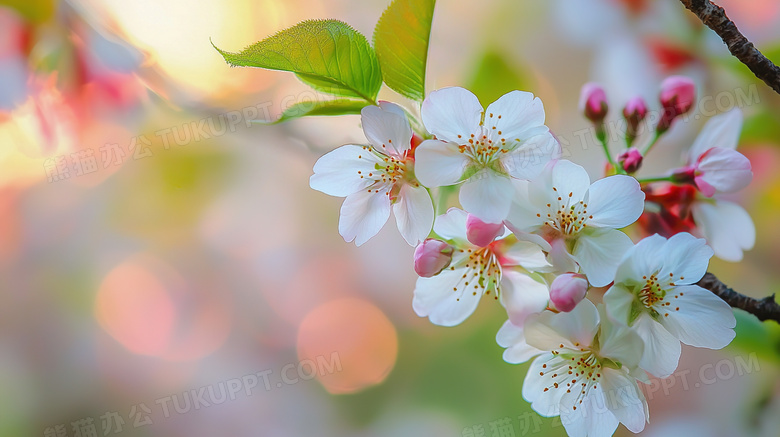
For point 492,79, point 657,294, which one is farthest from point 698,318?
point 492,79

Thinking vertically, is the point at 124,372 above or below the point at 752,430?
below

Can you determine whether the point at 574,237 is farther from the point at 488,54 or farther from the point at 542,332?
the point at 488,54

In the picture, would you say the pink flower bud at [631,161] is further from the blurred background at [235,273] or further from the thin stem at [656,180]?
the blurred background at [235,273]

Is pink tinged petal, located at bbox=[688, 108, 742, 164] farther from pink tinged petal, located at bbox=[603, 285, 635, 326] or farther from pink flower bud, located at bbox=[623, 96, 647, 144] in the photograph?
pink tinged petal, located at bbox=[603, 285, 635, 326]

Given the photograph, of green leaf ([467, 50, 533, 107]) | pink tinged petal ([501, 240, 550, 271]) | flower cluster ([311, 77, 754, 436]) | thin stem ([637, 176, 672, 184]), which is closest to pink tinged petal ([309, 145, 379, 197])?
flower cluster ([311, 77, 754, 436])

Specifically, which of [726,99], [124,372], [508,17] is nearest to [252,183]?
[124,372]

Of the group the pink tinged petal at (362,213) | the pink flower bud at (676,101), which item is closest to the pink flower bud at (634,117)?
the pink flower bud at (676,101)
